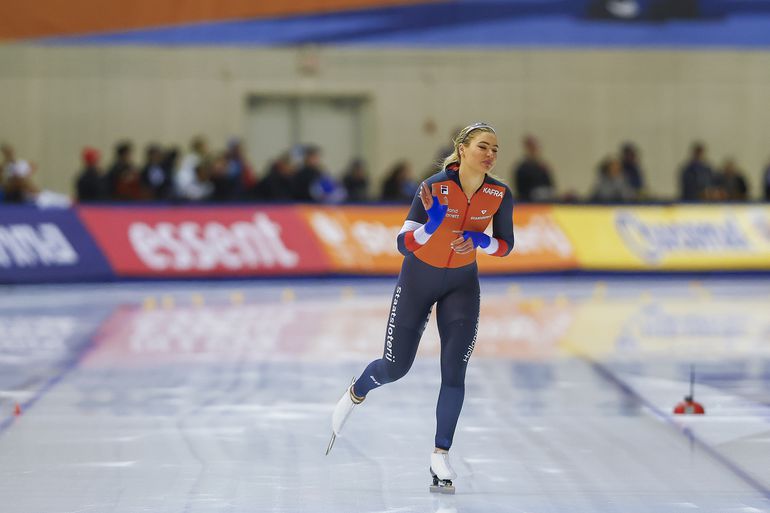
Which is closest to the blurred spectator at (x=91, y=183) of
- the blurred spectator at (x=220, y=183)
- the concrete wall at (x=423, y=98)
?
the blurred spectator at (x=220, y=183)

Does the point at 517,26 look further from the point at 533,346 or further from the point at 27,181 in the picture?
the point at 27,181

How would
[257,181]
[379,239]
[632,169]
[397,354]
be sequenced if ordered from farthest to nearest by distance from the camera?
[632,169] < [257,181] < [379,239] < [397,354]

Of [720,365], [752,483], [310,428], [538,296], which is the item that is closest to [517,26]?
[538,296]

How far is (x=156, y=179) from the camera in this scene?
61.7 feet

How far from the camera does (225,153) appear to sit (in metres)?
20.0

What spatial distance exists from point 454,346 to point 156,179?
13.1 meters

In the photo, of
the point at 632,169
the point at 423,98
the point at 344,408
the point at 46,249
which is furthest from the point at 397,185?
the point at 344,408

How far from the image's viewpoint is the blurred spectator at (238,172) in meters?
19.2

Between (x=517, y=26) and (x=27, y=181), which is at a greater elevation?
(x=517, y=26)

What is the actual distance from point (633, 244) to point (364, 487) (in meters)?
14.5

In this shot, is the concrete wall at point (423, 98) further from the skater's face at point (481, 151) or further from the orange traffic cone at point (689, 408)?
the skater's face at point (481, 151)

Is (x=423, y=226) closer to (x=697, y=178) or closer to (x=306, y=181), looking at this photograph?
(x=306, y=181)

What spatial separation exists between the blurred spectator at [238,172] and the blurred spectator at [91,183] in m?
1.85

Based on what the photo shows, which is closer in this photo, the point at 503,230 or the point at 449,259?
the point at 449,259
